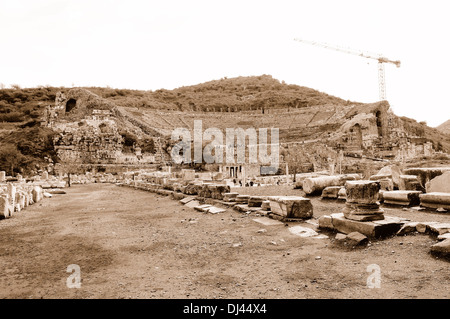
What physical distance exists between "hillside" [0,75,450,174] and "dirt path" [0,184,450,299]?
3238cm

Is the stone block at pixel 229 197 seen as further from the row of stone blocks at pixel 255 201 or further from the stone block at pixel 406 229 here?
the stone block at pixel 406 229

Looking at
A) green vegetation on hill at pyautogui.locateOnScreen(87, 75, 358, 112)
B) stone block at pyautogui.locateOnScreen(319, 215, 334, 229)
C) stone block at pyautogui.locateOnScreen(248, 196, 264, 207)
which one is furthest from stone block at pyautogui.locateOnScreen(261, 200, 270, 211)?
green vegetation on hill at pyautogui.locateOnScreen(87, 75, 358, 112)


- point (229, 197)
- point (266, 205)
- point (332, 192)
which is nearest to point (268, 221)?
point (266, 205)

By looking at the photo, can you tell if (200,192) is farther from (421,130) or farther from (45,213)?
(421,130)

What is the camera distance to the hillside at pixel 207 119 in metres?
38.6

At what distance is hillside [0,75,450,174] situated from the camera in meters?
38.6

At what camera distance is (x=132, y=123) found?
169ft

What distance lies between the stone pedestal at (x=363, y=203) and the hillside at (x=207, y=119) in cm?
3592

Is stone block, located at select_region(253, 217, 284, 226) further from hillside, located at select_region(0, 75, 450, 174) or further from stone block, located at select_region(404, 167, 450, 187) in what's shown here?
hillside, located at select_region(0, 75, 450, 174)

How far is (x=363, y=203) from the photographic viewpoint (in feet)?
18.2

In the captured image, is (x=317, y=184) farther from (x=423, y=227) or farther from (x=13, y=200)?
(x=13, y=200)

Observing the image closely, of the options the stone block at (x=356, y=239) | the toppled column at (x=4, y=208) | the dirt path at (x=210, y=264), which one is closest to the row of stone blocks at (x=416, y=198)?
the dirt path at (x=210, y=264)

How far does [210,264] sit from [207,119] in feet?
203
